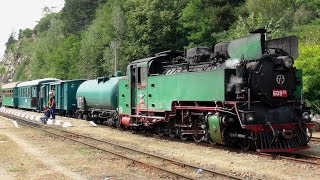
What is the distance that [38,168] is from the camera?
35.8 ft

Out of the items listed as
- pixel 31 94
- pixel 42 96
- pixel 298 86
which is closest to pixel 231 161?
pixel 298 86

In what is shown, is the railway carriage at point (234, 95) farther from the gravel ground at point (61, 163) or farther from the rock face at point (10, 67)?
the rock face at point (10, 67)

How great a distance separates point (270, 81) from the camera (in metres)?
12.7

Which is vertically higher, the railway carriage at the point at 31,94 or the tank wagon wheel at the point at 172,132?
the railway carriage at the point at 31,94

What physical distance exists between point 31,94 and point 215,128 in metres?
30.6

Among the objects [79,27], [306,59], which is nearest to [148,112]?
[306,59]

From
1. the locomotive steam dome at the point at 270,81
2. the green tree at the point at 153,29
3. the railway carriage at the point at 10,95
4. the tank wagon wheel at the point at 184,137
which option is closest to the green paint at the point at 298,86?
the locomotive steam dome at the point at 270,81

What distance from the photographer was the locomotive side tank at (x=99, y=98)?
23.4 metres

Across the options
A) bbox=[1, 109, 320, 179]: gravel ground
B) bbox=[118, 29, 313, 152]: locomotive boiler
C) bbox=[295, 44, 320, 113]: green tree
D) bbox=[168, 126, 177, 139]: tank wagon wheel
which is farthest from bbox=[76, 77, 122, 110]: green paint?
bbox=[295, 44, 320, 113]: green tree

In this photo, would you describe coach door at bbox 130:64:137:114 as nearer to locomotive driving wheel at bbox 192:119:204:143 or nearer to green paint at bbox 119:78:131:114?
green paint at bbox 119:78:131:114

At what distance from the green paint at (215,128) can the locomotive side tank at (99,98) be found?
10071 mm

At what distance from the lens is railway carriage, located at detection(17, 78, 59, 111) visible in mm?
39188

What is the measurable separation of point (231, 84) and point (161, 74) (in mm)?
4713

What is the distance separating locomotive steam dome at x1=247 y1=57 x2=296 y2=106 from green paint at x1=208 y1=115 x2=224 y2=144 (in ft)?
4.47
